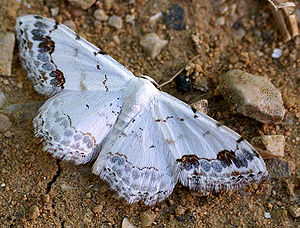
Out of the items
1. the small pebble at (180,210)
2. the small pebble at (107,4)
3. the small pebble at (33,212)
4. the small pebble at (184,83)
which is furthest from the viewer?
the small pebble at (107,4)

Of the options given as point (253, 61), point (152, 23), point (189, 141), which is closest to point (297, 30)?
point (253, 61)

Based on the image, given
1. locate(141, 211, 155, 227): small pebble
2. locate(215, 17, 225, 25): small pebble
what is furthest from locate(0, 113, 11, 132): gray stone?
locate(215, 17, 225, 25): small pebble

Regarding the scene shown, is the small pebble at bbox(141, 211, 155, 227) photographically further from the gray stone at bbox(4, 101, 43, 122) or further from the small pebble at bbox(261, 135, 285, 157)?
the gray stone at bbox(4, 101, 43, 122)

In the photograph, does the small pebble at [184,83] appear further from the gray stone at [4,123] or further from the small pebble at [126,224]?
the gray stone at [4,123]

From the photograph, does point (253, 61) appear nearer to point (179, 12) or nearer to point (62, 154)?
point (179, 12)

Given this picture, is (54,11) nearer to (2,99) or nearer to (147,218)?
(2,99)

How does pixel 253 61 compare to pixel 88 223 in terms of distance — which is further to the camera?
pixel 253 61

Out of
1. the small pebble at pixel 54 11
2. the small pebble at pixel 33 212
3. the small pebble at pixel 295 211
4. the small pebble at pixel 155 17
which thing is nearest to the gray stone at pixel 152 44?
the small pebble at pixel 155 17
